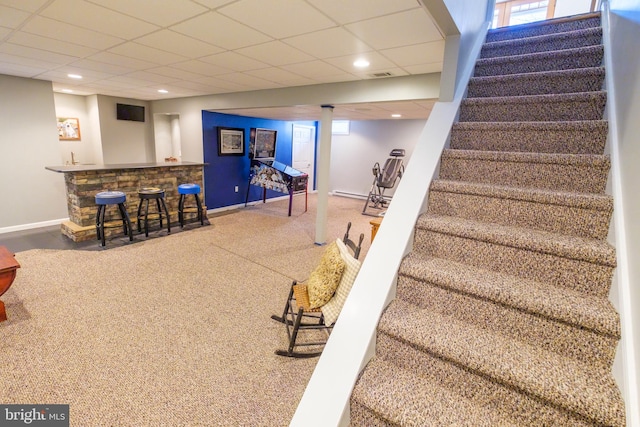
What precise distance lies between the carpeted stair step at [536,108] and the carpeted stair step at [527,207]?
70 cm

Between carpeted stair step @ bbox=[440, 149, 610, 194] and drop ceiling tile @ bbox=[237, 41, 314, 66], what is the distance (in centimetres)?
171

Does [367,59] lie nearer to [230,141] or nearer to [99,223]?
[99,223]

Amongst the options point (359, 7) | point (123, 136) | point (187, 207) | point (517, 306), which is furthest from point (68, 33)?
point (123, 136)

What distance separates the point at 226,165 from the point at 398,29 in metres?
5.09

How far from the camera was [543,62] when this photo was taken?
228cm

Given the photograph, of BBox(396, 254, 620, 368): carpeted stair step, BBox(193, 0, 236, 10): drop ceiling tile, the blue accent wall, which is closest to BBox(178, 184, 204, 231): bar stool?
the blue accent wall

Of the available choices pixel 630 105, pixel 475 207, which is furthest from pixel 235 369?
pixel 630 105

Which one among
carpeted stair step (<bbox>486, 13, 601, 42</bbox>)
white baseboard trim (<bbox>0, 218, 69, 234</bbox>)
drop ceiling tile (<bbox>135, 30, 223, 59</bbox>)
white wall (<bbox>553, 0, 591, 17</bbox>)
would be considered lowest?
white baseboard trim (<bbox>0, 218, 69, 234</bbox>)

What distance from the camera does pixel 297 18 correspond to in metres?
2.03

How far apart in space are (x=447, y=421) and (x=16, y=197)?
6.34 m

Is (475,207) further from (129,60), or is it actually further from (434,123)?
(129,60)

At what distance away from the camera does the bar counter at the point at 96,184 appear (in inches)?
166

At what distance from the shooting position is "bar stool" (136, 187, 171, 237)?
4.45 meters

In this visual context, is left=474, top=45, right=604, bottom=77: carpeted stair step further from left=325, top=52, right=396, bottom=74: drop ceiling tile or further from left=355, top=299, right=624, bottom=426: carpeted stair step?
left=355, top=299, right=624, bottom=426: carpeted stair step
